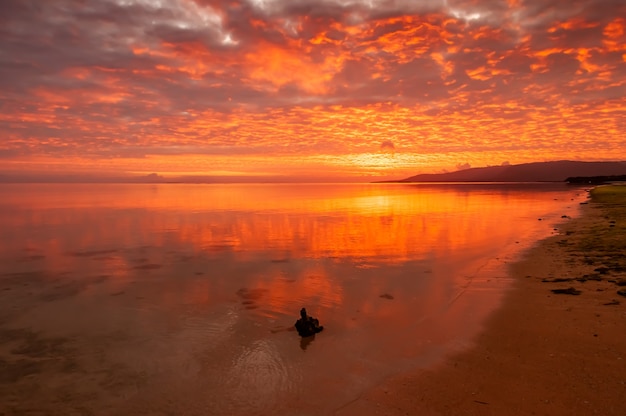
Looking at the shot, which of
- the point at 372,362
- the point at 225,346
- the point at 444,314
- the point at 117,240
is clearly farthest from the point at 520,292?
the point at 117,240

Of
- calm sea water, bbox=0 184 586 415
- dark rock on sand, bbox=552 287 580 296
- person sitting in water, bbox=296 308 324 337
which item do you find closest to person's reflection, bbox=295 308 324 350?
person sitting in water, bbox=296 308 324 337

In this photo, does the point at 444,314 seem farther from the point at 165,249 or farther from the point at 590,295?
the point at 165,249

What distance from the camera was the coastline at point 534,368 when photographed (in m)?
7.89

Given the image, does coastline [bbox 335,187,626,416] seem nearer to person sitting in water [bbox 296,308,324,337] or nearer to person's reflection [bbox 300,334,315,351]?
person's reflection [bbox 300,334,315,351]

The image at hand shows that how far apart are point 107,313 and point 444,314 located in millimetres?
12426

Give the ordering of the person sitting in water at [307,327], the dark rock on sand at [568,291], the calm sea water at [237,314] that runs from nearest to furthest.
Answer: the calm sea water at [237,314]
the person sitting in water at [307,327]
the dark rock on sand at [568,291]

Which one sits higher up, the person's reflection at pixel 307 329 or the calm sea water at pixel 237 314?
the person's reflection at pixel 307 329

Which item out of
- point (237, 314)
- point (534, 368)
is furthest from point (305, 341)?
point (534, 368)

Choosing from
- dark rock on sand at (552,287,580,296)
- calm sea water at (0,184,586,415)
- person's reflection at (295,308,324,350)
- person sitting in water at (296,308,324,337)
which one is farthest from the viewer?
dark rock on sand at (552,287,580,296)

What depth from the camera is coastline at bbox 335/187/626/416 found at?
25.9ft

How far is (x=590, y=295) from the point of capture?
46.3 ft

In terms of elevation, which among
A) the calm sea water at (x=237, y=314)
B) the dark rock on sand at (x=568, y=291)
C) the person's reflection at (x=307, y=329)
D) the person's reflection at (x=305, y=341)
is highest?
the dark rock on sand at (x=568, y=291)

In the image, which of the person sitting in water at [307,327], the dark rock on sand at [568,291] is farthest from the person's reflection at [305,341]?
the dark rock on sand at [568,291]

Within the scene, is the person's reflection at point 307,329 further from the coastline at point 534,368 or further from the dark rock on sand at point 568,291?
the dark rock on sand at point 568,291
